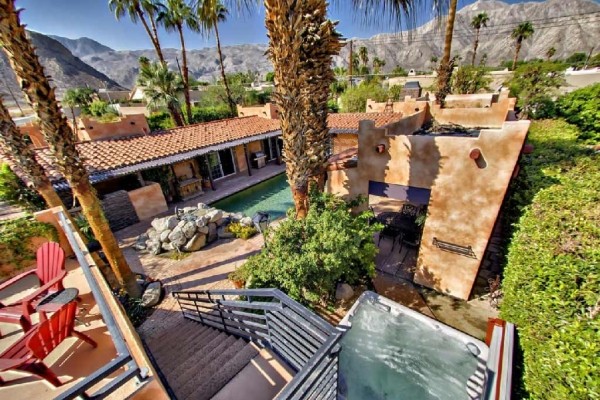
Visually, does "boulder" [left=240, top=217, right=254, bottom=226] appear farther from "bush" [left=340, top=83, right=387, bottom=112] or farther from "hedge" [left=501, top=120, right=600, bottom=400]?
"bush" [left=340, top=83, right=387, bottom=112]

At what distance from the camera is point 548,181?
5719mm

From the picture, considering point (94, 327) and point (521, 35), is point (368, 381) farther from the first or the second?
point (521, 35)

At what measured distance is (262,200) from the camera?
16.1 m

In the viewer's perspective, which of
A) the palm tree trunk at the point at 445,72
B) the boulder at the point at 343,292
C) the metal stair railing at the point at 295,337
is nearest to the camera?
the metal stair railing at the point at 295,337

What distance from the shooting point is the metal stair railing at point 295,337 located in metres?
2.74

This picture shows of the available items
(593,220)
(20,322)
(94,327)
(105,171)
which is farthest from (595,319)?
(105,171)

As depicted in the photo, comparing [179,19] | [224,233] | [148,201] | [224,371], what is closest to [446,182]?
[224,371]

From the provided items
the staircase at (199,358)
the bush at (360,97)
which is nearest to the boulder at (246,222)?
the staircase at (199,358)

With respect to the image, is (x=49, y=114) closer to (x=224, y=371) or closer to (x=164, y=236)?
(x=164, y=236)

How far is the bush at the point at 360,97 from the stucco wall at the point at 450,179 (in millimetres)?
22530

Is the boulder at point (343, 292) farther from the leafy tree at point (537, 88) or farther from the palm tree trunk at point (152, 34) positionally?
the palm tree trunk at point (152, 34)

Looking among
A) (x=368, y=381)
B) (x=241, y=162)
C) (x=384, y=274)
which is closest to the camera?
(x=368, y=381)

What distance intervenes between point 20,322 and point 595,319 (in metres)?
7.35

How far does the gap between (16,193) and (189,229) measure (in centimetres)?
736
